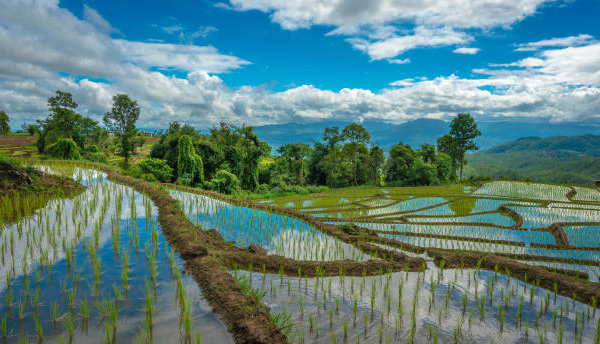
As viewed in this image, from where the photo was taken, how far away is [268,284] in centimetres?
556

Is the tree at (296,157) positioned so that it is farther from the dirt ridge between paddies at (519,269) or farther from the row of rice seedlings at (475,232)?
the dirt ridge between paddies at (519,269)

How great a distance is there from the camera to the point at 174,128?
3909 cm

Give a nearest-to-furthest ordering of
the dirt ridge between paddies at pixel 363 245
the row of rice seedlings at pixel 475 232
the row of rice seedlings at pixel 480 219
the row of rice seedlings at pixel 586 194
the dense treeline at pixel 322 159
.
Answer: the dirt ridge between paddies at pixel 363 245 < the row of rice seedlings at pixel 475 232 < the row of rice seedlings at pixel 480 219 < the row of rice seedlings at pixel 586 194 < the dense treeline at pixel 322 159

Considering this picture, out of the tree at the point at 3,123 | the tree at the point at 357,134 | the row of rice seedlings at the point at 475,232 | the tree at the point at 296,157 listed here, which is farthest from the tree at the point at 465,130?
the tree at the point at 3,123

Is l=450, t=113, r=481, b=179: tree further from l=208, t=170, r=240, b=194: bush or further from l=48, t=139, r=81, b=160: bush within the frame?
l=48, t=139, r=81, b=160: bush

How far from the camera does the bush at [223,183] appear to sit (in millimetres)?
22781

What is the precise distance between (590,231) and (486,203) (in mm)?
6834

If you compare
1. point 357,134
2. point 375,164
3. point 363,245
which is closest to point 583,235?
point 363,245

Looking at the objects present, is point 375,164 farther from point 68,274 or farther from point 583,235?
point 68,274

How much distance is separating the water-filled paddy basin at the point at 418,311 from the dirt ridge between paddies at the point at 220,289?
369 millimetres

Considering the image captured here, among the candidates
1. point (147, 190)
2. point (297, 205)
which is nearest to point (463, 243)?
point (297, 205)

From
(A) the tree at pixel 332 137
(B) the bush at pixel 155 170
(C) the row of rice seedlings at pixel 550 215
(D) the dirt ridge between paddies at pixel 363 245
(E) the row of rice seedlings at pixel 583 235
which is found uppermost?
(A) the tree at pixel 332 137

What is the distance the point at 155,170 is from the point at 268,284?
20200 millimetres

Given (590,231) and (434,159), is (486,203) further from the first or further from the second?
(434,159)
